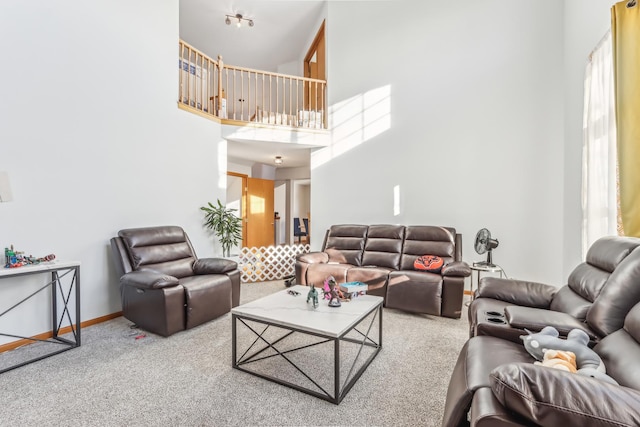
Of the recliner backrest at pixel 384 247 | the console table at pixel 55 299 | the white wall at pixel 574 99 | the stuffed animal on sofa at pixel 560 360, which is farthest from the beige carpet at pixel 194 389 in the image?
the white wall at pixel 574 99

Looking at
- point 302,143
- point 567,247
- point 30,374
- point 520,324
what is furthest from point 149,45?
point 567,247

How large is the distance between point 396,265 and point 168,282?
101 inches

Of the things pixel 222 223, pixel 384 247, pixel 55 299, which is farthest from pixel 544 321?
pixel 222 223

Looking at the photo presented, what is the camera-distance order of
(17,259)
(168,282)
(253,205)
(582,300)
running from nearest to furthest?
(582,300) → (17,259) → (168,282) → (253,205)

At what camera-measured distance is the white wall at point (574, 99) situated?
117 inches

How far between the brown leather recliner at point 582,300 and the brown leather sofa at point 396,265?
0.86 metres

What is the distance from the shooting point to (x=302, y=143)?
204 inches

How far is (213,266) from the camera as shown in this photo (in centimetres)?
334

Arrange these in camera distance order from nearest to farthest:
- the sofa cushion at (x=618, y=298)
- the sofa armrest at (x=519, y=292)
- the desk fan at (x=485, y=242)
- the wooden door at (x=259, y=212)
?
the sofa cushion at (x=618, y=298)
the sofa armrest at (x=519, y=292)
the desk fan at (x=485, y=242)
the wooden door at (x=259, y=212)

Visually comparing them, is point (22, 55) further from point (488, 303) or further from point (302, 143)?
point (488, 303)

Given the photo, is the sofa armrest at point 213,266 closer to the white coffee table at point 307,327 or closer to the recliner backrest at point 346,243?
the white coffee table at point 307,327

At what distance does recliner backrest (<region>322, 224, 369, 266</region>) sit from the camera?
4.15 metres

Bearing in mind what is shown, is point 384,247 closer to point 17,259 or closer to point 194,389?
point 194,389

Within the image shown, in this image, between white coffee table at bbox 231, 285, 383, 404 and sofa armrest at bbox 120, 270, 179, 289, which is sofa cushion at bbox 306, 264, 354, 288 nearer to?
white coffee table at bbox 231, 285, 383, 404
